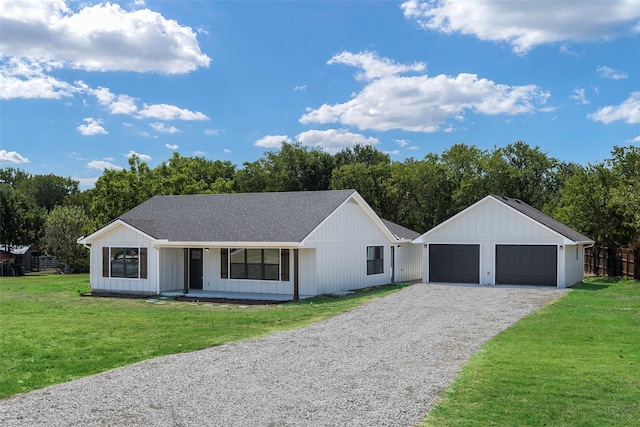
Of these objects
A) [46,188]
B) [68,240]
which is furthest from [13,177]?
[68,240]

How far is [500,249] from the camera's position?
24891 millimetres

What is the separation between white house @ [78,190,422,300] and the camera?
2098 cm

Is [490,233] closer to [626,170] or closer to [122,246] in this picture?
[626,170]

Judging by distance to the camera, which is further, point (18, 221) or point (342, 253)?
point (18, 221)

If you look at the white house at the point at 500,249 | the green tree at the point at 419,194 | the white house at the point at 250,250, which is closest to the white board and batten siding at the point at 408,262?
the white house at the point at 500,249

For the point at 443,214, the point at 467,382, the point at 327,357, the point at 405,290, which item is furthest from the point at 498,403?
the point at 443,214

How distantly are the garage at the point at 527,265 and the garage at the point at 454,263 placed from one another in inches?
37.8

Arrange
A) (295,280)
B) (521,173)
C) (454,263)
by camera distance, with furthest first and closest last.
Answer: (521,173), (454,263), (295,280)

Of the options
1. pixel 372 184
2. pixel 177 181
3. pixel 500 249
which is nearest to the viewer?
pixel 500 249

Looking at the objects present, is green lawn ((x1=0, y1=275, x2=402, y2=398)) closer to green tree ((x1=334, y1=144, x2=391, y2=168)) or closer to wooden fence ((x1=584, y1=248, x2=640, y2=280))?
wooden fence ((x1=584, y1=248, x2=640, y2=280))

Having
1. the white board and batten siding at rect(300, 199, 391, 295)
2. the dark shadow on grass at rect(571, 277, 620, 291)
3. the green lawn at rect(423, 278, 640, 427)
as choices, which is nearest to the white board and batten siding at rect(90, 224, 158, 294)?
the white board and batten siding at rect(300, 199, 391, 295)

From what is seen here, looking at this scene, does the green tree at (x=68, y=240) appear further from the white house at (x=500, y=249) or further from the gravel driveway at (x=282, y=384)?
the gravel driveway at (x=282, y=384)

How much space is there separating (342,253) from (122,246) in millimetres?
8156

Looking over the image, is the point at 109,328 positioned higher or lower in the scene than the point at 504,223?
lower
